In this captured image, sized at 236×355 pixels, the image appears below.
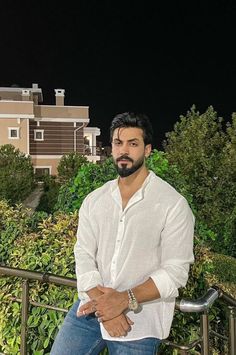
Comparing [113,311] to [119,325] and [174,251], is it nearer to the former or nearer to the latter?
[119,325]

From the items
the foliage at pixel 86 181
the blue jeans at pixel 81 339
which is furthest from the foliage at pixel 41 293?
the foliage at pixel 86 181

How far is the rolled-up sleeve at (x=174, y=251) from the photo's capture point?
206 centimetres

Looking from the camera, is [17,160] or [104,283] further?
[17,160]

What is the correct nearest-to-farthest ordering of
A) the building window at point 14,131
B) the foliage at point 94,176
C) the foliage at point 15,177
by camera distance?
the foliage at point 94,176, the foliage at point 15,177, the building window at point 14,131

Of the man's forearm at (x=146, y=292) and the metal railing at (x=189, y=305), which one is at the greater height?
the man's forearm at (x=146, y=292)

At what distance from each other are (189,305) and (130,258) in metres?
0.31

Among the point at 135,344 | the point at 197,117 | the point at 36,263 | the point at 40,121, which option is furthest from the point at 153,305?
the point at 40,121

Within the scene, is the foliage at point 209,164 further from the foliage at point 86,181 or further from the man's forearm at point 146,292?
the man's forearm at point 146,292

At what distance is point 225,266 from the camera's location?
10.3m

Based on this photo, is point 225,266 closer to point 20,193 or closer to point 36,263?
point 36,263

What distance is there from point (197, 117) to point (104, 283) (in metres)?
14.2

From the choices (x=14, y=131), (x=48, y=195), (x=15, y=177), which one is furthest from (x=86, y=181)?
(x=14, y=131)

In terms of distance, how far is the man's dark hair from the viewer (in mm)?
2236

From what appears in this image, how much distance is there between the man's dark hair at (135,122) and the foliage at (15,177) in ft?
74.5
